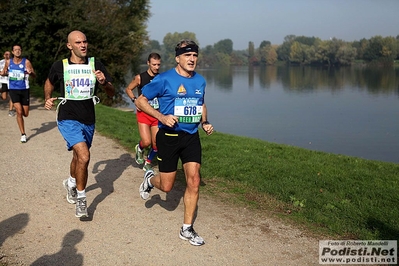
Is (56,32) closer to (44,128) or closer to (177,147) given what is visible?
(44,128)

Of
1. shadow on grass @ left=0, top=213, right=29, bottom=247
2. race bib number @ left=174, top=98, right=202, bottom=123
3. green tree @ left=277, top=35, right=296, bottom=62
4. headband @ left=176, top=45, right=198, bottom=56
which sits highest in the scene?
green tree @ left=277, top=35, right=296, bottom=62

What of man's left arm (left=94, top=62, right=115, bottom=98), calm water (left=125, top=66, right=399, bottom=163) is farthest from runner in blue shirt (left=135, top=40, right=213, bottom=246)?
calm water (left=125, top=66, right=399, bottom=163)

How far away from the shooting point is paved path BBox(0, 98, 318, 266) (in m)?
4.79

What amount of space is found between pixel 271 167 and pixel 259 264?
4237mm

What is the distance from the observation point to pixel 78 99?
19.9 feet

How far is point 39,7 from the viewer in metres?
26.8

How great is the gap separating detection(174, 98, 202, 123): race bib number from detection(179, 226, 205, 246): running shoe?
119cm

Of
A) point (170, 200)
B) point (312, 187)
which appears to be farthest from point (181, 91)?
point (312, 187)

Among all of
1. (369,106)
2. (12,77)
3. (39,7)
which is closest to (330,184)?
(12,77)

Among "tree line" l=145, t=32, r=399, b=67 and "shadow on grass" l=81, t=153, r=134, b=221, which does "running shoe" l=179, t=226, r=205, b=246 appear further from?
"tree line" l=145, t=32, r=399, b=67

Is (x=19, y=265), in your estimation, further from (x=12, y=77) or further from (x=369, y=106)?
(x=369, y=106)

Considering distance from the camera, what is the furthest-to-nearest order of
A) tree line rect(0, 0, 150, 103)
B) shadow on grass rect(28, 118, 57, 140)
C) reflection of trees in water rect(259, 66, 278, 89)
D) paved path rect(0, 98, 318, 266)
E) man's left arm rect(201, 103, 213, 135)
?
reflection of trees in water rect(259, 66, 278, 89), tree line rect(0, 0, 150, 103), shadow on grass rect(28, 118, 57, 140), man's left arm rect(201, 103, 213, 135), paved path rect(0, 98, 318, 266)

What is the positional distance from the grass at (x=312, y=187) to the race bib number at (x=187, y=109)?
186 centimetres

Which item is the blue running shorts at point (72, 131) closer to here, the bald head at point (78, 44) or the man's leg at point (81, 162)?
the man's leg at point (81, 162)
